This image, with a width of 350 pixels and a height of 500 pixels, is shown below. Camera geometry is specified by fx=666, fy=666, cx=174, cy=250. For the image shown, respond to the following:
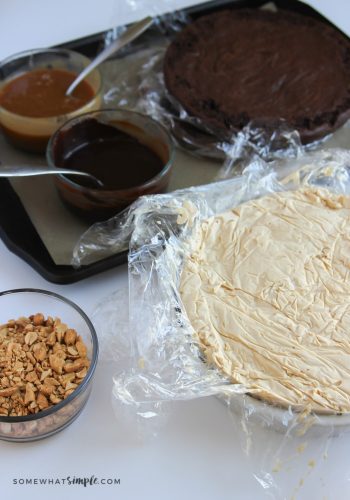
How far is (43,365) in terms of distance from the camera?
39.7 inches

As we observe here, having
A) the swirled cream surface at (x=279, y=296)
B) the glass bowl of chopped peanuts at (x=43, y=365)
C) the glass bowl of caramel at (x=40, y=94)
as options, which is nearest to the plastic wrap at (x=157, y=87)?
the glass bowl of caramel at (x=40, y=94)

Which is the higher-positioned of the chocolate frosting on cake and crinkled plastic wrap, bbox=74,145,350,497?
the chocolate frosting on cake

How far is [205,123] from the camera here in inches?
55.5

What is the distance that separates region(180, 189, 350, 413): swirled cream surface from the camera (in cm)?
96

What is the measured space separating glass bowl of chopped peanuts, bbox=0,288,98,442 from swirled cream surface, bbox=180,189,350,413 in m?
0.18

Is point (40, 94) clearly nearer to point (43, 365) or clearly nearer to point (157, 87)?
point (157, 87)

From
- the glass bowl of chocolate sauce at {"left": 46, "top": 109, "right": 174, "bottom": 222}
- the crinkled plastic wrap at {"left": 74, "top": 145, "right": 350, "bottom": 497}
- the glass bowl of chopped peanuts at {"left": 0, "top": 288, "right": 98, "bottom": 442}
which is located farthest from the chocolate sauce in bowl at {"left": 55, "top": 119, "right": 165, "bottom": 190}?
the glass bowl of chopped peanuts at {"left": 0, "top": 288, "right": 98, "bottom": 442}

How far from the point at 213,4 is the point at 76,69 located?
0.45 m

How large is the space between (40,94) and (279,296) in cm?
74

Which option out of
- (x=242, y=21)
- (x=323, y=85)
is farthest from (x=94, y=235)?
(x=242, y=21)

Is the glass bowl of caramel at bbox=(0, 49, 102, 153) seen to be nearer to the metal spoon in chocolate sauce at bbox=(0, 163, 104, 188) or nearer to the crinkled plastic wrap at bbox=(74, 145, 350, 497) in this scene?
the metal spoon in chocolate sauce at bbox=(0, 163, 104, 188)

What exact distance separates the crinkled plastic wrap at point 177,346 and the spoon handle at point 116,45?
42 centimetres

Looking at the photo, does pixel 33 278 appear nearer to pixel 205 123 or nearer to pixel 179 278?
pixel 179 278

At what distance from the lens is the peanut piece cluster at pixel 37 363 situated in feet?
3.17
